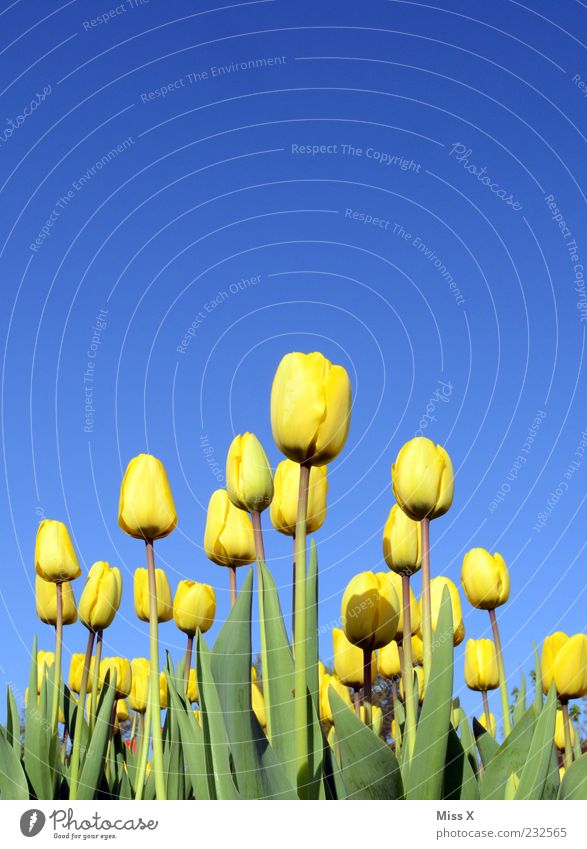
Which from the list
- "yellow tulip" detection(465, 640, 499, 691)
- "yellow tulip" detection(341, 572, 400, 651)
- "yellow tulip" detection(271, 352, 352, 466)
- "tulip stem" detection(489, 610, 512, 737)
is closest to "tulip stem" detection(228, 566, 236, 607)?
"yellow tulip" detection(341, 572, 400, 651)

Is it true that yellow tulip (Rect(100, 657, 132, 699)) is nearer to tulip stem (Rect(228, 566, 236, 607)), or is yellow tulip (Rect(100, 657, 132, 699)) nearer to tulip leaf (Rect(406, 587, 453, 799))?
tulip stem (Rect(228, 566, 236, 607))

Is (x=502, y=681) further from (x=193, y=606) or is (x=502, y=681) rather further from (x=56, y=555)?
(x=56, y=555)

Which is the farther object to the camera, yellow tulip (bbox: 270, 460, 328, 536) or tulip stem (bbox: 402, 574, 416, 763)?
yellow tulip (bbox: 270, 460, 328, 536)

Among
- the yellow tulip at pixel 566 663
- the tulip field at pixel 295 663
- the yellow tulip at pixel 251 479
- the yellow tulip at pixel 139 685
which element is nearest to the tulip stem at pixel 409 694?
the tulip field at pixel 295 663

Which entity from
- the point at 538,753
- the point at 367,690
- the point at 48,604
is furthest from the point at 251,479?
the point at 48,604

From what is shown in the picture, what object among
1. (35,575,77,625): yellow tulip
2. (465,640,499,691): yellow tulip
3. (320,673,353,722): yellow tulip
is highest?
(35,575,77,625): yellow tulip

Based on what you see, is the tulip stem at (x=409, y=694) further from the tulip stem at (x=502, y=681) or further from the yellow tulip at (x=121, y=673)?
the yellow tulip at (x=121, y=673)

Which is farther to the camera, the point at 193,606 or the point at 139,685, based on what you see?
the point at 139,685
